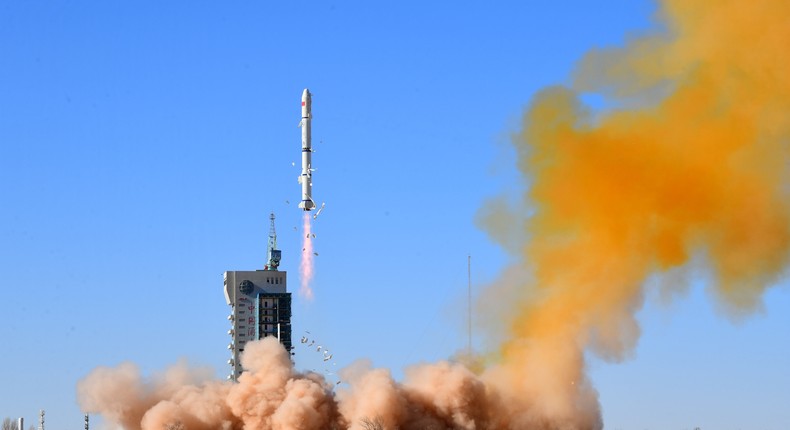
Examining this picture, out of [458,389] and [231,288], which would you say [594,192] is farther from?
[231,288]

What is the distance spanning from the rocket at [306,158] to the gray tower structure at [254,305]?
17429 millimetres

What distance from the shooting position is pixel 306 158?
104 m

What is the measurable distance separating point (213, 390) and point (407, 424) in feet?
40.8

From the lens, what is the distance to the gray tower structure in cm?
11931

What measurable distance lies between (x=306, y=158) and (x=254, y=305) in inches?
804

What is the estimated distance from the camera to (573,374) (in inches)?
3462

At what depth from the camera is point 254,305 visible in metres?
121

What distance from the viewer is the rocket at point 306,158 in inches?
4075

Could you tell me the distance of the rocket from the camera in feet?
340

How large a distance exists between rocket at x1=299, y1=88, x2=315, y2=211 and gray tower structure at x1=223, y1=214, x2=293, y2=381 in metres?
17.4

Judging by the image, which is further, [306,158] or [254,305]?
[254,305]

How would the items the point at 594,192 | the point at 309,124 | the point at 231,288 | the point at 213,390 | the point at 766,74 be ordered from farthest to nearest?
1. the point at 231,288
2. the point at 309,124
3. the point at 213,390
4. the point at 594,192
5. the point at 766,74

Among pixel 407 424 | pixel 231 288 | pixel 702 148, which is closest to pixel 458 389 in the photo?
pixel 407 424

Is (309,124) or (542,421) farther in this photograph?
(309,124)
